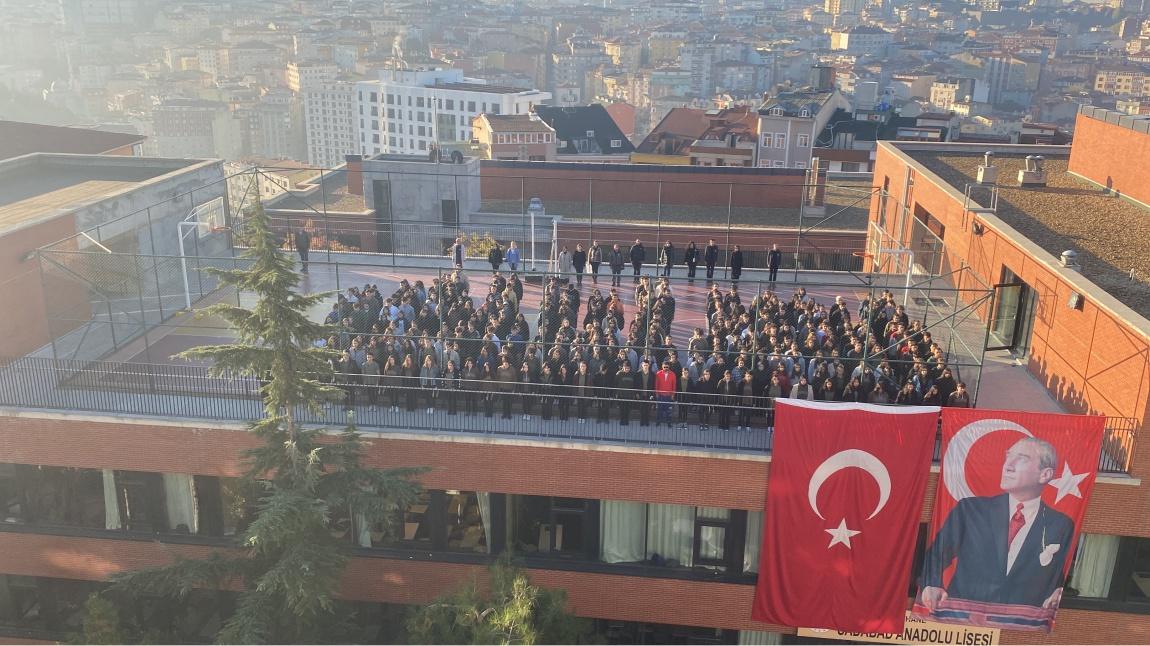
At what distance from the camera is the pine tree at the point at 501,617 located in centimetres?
1316

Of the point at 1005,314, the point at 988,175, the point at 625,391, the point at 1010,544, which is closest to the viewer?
the point at 1010,544

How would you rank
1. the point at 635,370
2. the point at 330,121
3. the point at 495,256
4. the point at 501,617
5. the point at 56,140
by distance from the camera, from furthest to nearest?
1. the point at 330,121
2. the point at 56,140
3. the point at 495,256
4. the point at 635,370
5. the point at 501,617

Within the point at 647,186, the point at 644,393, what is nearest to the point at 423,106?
the point at 647,186

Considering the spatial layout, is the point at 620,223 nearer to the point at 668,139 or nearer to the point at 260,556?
the point at 260,556

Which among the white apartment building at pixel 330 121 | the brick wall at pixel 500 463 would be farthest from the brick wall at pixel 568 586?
the white apartment building at pixel 330 121

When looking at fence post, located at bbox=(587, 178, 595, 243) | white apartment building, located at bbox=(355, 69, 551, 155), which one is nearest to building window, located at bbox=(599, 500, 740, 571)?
fence post, located at bbox=(587, 178, 595, 243)

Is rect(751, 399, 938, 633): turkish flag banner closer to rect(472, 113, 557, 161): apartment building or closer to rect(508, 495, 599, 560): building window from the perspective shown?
rect(508, 495, 599, 560): building window

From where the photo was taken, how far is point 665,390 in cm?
1648

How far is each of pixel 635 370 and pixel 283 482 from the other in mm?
6306

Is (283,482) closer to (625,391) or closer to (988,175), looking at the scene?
(625,391)

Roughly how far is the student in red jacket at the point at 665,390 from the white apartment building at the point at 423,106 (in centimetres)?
8544

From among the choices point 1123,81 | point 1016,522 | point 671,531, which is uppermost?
point 1123,81

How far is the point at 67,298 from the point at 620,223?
861 inches

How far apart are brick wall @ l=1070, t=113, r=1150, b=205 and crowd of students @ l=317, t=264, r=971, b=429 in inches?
401
